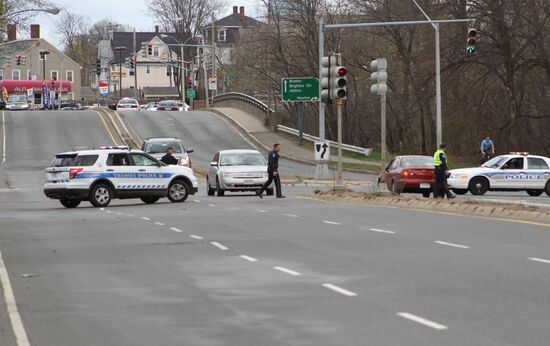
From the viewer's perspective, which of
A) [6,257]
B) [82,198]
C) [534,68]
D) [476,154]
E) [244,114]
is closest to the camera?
[6,257]

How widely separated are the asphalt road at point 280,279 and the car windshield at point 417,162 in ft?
35.0

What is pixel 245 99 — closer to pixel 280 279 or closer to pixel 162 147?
pixel 162 147

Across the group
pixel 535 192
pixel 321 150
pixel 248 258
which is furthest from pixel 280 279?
pixel 321 150

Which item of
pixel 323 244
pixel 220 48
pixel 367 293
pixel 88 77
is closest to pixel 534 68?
pixel 323 244

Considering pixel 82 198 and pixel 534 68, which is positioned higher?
pixel 534 68

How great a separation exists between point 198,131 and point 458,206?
170 feet

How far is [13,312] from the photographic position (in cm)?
1090

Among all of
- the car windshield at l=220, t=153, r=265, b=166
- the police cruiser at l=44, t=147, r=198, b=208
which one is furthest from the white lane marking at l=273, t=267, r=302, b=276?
the car windshield at l=220, t=153, r=265, b=166

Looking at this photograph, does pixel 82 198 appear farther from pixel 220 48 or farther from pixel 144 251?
pixel 220 48

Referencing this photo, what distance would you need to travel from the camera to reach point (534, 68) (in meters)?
53.2

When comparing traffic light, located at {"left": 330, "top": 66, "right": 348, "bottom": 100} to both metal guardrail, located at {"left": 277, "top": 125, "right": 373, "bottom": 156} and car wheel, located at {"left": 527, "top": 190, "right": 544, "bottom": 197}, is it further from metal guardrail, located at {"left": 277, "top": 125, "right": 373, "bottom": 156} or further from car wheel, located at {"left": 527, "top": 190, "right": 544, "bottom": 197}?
metal guardrail, located at {"left": 277, "top": 125, "right": 373, "bottom": 156}

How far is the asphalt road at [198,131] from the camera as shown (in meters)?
59.7

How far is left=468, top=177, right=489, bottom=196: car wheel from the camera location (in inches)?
1345

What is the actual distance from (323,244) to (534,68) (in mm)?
38843
